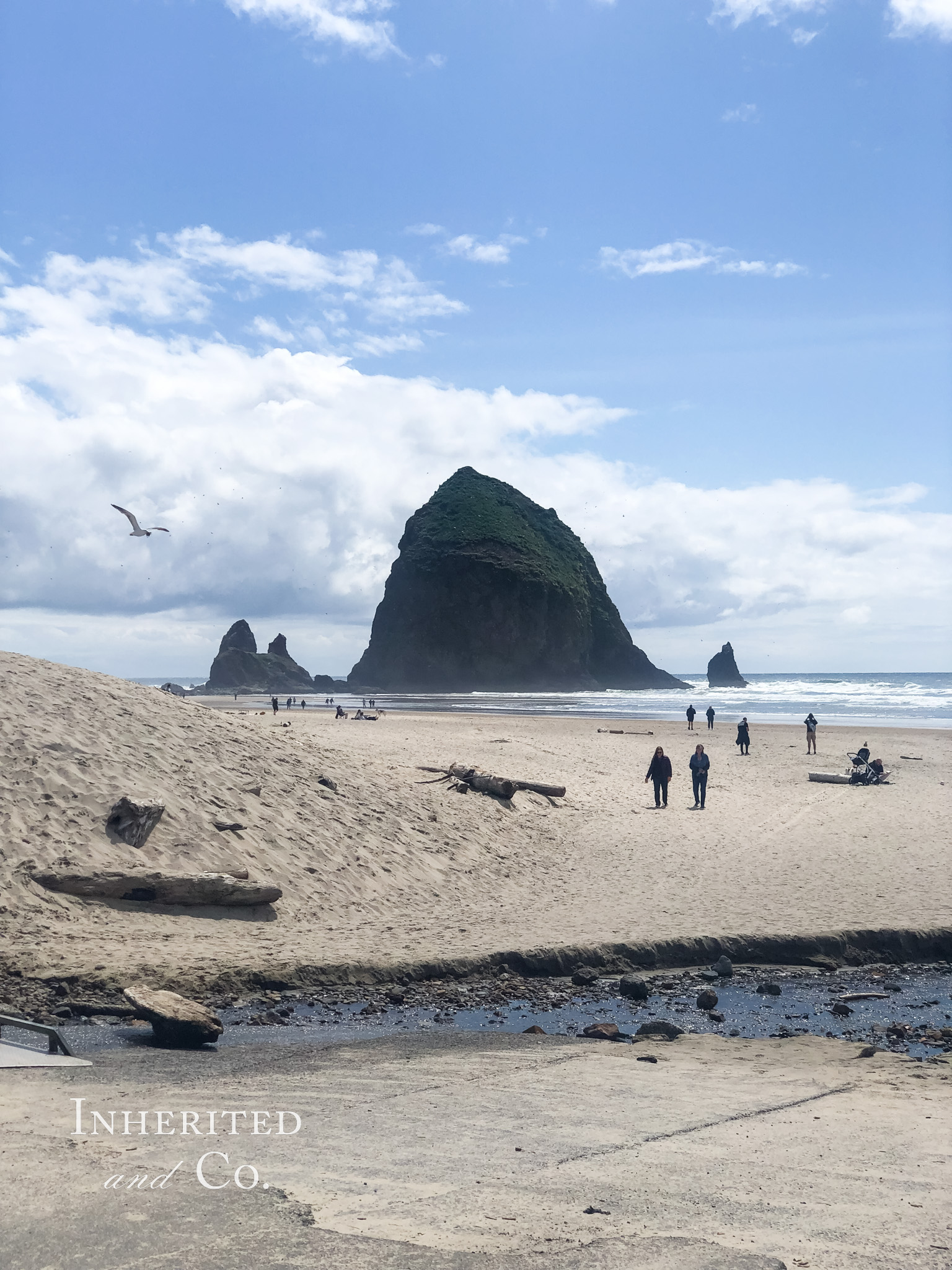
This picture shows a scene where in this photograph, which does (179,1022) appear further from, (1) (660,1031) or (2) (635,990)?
(2) (635,990)

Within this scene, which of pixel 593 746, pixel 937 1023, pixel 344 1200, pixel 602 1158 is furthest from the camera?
pixel 593 746

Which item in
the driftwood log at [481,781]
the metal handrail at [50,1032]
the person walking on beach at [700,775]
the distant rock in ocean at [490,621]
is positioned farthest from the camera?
the distant rock in ocean at [490,621]

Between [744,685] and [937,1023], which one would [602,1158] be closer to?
[937,1023]

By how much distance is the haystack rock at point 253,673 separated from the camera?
365 ft

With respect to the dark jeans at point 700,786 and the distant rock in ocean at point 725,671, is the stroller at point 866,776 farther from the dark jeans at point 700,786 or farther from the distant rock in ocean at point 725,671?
the distant rock in ocean at point 725,671

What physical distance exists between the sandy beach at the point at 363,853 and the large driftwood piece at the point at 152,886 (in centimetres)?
12

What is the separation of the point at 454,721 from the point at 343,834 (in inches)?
1325

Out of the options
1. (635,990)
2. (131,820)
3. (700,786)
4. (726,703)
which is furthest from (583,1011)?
(726,703)

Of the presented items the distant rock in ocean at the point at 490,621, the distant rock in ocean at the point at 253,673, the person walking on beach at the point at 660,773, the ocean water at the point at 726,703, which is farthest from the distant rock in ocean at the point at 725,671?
the person walking on beach at the point at 660,773

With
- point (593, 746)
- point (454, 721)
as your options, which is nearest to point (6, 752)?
point (593, 746)

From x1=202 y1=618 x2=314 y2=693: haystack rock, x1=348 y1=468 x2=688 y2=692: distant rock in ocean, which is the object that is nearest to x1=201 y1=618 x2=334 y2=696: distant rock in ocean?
x1=202 y1=618 x2=314 y2=693: haystack rock

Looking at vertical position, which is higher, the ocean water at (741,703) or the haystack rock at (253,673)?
the haystack rock at (253,673)

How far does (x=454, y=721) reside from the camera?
4875 centimetres

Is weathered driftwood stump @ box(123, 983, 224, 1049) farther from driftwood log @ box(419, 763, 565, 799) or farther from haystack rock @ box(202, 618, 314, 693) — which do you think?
haystack rock @ box(202, 618, 314, 693)
